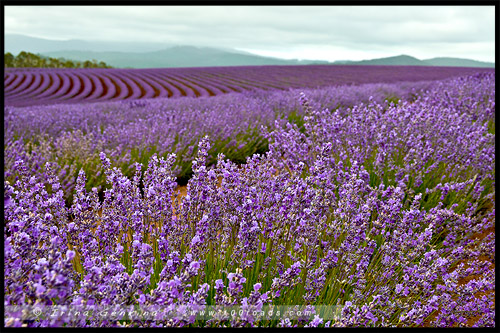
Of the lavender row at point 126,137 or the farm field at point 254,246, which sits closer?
the farm field at point 254,246

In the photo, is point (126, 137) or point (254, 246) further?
point (126, 137)

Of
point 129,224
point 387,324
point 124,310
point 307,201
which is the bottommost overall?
point 387,324

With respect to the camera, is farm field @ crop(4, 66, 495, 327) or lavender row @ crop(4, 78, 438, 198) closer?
farm field @ crop(4, 66, 495, 327)

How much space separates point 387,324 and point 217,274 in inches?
31.2

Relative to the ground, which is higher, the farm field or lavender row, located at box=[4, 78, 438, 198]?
lavender row, located at box=[4, 78, 438, 198]

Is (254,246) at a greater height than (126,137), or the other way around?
(126,137)

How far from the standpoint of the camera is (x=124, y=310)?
1064 mm

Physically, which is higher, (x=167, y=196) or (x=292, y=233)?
(x=167, y=196)

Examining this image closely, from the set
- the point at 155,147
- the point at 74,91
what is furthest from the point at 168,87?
the point at 155,147

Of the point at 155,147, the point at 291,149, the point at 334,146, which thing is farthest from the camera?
the point at 155,147

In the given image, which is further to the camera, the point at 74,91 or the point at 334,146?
the point at 74,91

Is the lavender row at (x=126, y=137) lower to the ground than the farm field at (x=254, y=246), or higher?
higher

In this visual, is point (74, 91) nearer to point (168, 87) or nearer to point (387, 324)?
point (168, 87)

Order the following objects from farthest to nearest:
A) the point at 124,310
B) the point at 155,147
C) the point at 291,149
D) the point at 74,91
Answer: the point at 74,91 → the point at 155,147 → the point at 291,149 → the point at 124,310
